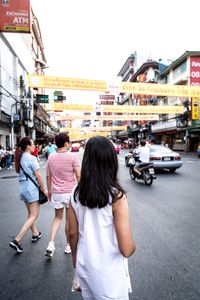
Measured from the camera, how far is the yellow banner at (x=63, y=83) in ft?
46.2

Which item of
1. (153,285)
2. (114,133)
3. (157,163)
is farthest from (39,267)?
(114,133)

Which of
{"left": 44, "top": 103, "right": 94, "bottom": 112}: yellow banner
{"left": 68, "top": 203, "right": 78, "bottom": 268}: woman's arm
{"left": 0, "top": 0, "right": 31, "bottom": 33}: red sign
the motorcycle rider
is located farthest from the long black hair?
{"left": 44, "top": 103, "right": 94, "bottom": 112}: yellow banner

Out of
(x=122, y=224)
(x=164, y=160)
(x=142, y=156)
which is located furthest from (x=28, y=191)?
(x=164, y=160)

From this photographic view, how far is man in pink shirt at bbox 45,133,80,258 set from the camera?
3623mm

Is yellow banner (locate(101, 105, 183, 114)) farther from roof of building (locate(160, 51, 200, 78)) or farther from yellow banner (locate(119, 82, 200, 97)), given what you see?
roof of building (locate(160, 51, 200, 78))

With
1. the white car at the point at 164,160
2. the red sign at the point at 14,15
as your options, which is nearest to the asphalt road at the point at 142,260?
the white car at the point at 164,160

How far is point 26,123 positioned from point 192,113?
20426 mm

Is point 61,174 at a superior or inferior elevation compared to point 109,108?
inferior

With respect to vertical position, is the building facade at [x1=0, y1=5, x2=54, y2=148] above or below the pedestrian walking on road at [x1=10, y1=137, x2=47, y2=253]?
above

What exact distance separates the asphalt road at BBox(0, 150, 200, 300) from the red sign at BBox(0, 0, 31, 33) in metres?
7.13

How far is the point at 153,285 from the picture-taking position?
286 centimetres

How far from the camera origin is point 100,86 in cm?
1497

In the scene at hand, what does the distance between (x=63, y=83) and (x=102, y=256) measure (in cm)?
1373

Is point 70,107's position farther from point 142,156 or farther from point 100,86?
point 142,156
